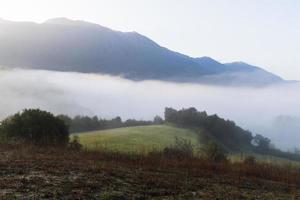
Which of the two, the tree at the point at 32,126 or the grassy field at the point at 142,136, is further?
the grassy field at the point at 142,136

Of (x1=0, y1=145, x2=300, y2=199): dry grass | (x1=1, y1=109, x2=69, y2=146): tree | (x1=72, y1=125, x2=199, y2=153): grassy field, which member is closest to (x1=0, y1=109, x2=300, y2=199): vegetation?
(x1=0, y1=145, x2=300, y2=199): dry grass

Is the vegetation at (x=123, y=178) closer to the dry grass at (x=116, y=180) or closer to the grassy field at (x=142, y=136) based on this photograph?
the dry grass at (x=116, y=180)

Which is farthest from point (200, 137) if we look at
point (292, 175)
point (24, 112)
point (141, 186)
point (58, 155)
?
point (141, 186)

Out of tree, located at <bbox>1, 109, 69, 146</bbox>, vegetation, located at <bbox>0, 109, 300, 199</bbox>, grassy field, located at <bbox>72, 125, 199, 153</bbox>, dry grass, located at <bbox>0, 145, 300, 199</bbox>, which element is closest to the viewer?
dry grass, located at <bbox>0, 145, 300, 199</bbox>

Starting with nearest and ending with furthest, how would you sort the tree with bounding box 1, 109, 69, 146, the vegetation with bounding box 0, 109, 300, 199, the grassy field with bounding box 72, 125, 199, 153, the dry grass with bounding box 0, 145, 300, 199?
the dry grass with bounding box 0, 145, 300, 199, the vegetation with bounding box 0, 109, 300, 199, the tree with bounding box 1, 109, 69, 146, the grassy field with bounding box 72, 125, 199, 153

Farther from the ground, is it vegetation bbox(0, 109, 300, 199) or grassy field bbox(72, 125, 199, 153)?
grassy field bbox(72, 125, 199, 153)

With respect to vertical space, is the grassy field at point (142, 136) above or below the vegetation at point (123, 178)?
above

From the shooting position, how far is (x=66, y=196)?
1033 inches

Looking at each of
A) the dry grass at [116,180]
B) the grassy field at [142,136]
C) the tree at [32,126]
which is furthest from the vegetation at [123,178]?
the grassy field at [142,136]

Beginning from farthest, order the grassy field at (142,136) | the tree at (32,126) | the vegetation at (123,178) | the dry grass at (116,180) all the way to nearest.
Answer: the grassy field at (142,136), the tree at (32,126), the vegetation at (123,178), the dry grass at (116,180)

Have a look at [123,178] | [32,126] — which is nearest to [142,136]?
[32,126]

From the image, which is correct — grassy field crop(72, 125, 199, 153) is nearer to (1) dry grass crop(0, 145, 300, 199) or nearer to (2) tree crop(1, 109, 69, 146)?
(2) tree crop(1, 109, 69, 146)

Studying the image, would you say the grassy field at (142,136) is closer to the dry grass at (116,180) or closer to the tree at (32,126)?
the tree at (32,126)

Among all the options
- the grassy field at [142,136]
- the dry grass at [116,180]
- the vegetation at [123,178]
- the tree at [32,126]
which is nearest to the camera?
the dry grass at [116,180]
